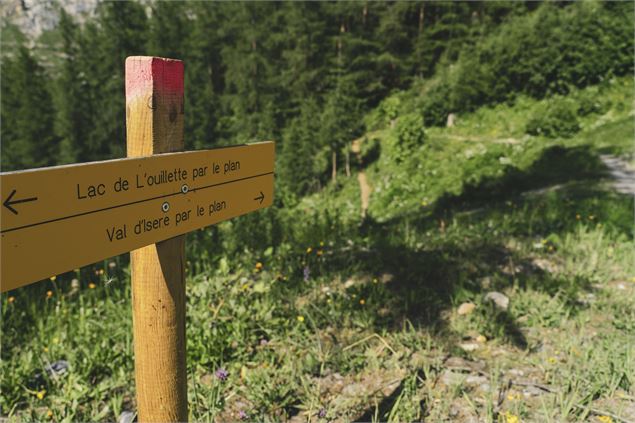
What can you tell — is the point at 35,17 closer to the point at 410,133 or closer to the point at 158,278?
the point at 410,133

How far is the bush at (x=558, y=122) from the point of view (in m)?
14.1

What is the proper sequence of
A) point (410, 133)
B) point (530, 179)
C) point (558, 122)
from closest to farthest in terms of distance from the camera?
1. point (530, 179)
2. point (558, 122)
3. point (410, 133)

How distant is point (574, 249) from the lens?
4.45 m

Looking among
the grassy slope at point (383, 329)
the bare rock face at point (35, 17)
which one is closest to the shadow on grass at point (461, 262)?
the grassy slope at point (383, 329)

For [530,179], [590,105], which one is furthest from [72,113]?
[590,105]

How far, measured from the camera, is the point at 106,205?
1.29 meters

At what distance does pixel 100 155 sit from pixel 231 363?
1139 inches

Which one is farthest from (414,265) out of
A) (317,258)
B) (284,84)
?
(284,84)

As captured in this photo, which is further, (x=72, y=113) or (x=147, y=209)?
(x=72, y=113)

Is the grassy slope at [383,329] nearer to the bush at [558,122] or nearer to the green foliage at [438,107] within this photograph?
the bush at [558,122]

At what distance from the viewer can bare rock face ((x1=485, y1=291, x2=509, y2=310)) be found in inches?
135

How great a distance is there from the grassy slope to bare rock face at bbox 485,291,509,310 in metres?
0.06

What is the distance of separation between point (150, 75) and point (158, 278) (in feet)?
A: 2.26

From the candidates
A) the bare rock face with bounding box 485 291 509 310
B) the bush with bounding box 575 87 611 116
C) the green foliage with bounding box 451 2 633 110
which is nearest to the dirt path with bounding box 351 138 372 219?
the green foliage with bounding box 451 2 633 110
